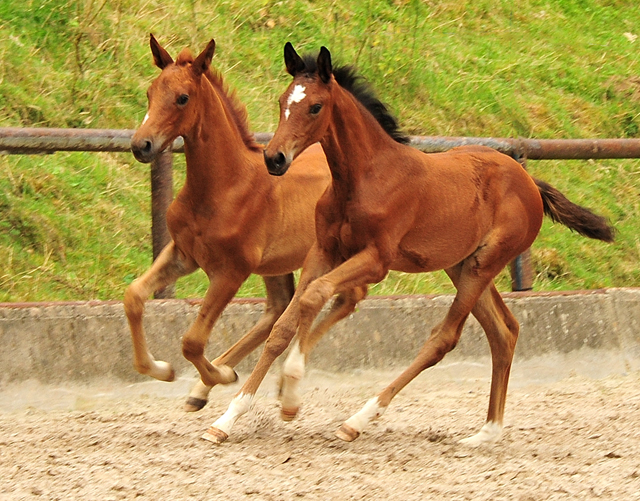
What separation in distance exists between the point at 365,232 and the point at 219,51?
5.50 meters

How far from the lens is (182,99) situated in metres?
4.72

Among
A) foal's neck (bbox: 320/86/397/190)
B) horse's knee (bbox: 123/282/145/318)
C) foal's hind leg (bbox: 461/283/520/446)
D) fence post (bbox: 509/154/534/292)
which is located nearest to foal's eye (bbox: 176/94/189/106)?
foal's neck (bbox: 320/86/397/190)

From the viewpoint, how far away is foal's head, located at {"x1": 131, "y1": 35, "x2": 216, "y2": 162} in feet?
14.7

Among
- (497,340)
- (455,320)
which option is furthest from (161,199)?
(497,340)

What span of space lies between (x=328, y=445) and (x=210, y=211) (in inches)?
52.5

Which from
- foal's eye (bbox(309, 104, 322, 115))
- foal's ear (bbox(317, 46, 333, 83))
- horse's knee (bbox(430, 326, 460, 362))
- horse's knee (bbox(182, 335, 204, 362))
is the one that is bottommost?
horse's knee (bbox(430, 326, 460, 362))

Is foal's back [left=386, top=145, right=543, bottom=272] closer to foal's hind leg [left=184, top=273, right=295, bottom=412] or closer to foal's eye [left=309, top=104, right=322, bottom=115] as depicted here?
foal's eye [left=309, top=104, right=322, bottom=115]

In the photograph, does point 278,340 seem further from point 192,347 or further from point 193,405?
point 193,405

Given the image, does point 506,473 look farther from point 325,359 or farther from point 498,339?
point 325,359

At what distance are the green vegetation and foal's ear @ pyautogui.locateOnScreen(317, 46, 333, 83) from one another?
9.50ft

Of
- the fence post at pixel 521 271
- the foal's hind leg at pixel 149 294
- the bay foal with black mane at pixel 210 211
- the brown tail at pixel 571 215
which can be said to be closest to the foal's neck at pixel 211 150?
the bay foal with black mane at pixel 210 211

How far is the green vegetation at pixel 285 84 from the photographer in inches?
281

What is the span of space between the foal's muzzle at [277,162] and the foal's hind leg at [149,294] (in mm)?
1129

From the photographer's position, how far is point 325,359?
6.01 meters
